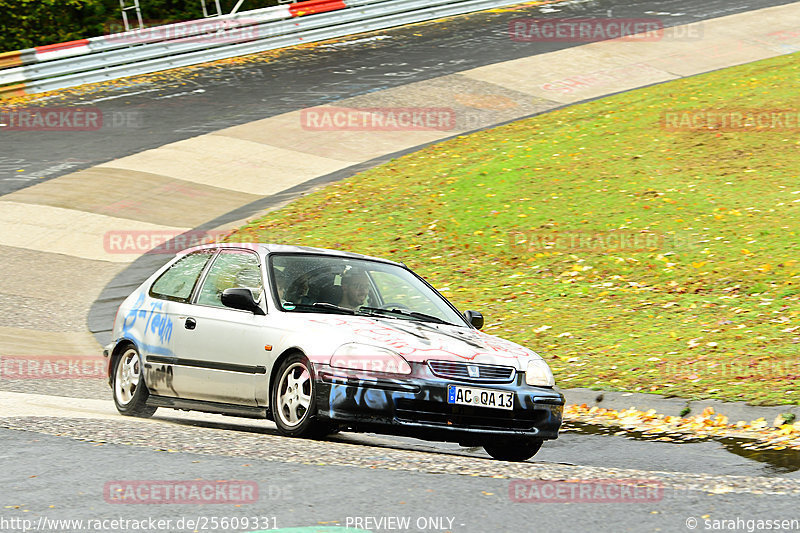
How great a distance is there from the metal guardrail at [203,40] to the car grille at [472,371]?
19966 mm

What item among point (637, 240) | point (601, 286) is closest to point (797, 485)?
point (601, 286)

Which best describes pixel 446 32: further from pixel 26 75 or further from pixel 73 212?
pixel 73 212

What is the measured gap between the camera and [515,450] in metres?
7.69

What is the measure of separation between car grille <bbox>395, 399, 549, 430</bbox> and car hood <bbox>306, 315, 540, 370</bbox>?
12.0 inches

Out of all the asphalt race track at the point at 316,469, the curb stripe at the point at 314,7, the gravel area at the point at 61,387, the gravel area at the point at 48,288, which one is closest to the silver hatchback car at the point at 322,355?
the asphalt race track at the point at 316,469

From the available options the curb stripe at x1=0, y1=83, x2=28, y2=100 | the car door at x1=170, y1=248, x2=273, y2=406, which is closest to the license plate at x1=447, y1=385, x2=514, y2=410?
the car door at x1=170, y1=248, x2=273, y2=406

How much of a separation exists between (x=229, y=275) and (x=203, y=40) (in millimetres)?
20117

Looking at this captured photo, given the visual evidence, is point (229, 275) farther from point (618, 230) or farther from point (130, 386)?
point (618, 230)

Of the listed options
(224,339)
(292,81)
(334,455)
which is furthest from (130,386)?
(292,81)

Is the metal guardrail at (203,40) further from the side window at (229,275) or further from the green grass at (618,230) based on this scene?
the side window at (229,275)

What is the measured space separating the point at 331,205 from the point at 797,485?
12.5 m

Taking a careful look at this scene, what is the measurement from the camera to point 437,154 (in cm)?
2031

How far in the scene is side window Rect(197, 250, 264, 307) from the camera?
327 inches

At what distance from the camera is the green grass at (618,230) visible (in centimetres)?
1044
